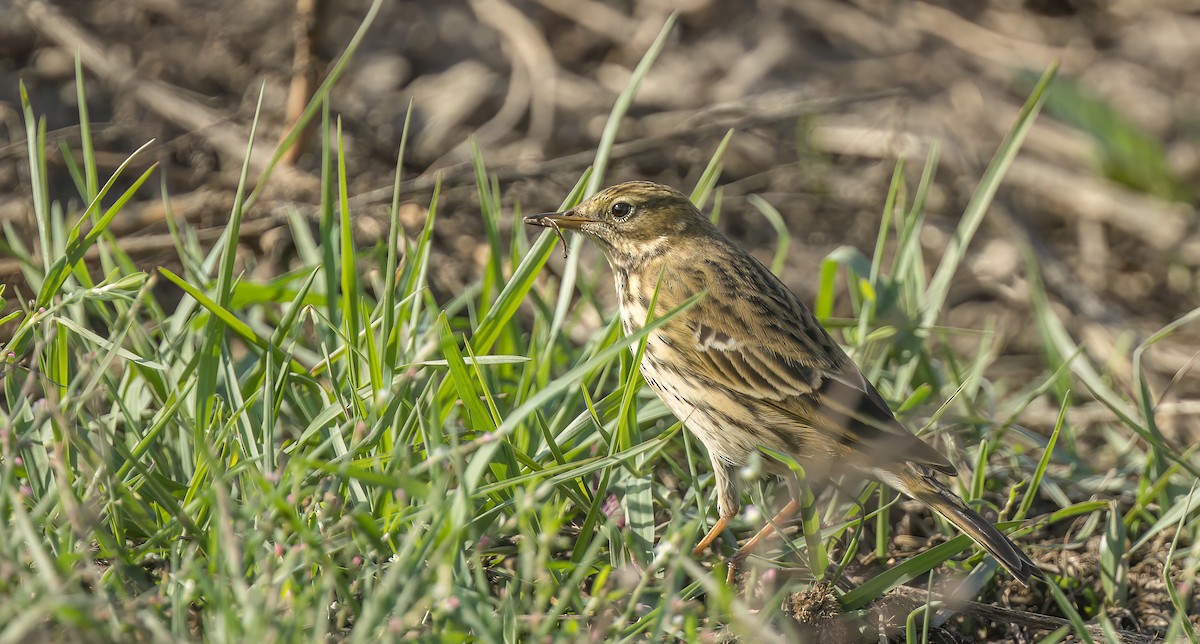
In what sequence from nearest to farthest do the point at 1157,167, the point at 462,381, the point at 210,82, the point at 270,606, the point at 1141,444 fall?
the point at 270,606
the point at 462,381
the point at 1141,444
the point at 210,82
the point at 1157,167

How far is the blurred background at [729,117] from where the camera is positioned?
6.16 metres

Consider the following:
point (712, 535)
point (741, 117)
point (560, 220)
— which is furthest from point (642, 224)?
point (741, 117)

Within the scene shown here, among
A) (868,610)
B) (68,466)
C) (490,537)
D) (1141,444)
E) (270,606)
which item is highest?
(270,606)

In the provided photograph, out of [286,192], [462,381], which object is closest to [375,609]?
[462,381]

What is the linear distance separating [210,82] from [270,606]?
5362 mm

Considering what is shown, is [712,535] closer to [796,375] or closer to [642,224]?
[796,375]

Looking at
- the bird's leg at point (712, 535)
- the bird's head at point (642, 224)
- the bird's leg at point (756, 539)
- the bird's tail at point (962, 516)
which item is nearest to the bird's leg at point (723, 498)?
the bird's leg at point (712, 535)

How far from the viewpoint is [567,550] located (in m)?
3.98

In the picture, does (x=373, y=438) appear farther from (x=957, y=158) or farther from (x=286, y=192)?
(x=957, y=158)

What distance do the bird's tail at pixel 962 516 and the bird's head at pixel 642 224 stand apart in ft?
4.33

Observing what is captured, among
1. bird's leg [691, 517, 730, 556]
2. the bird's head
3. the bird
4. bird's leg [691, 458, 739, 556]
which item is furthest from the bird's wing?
the bird's head

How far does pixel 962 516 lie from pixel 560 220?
5.97 ft

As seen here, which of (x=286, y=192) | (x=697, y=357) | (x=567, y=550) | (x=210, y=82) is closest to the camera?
(x=567, y=550)

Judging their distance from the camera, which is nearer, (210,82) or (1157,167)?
(210,82)
